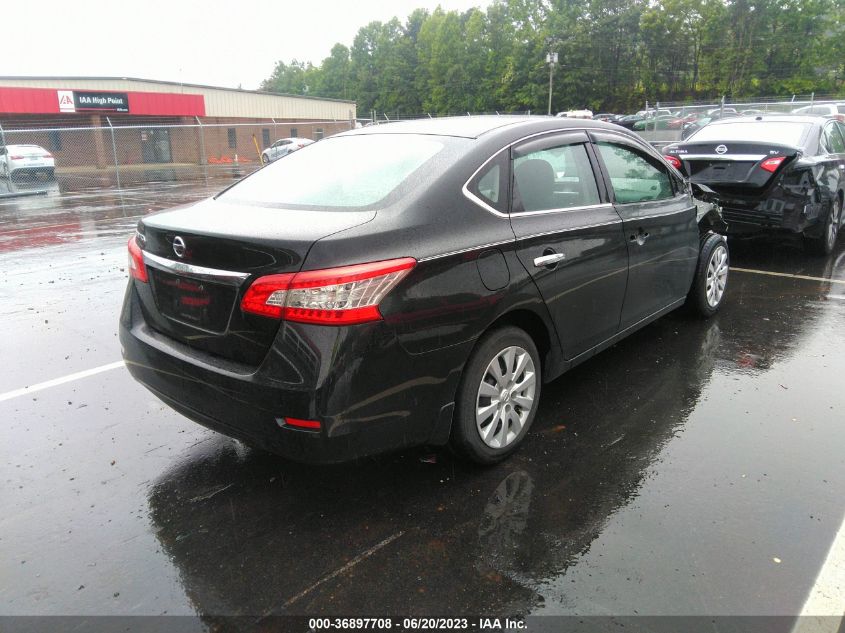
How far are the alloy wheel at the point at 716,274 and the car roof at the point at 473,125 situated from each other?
2.02 m

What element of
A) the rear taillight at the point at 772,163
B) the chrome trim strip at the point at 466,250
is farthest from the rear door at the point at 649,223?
the rear taillight at the point at 772,163

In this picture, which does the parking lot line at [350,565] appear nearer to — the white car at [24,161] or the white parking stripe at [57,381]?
the white parking stripe at [57,381]

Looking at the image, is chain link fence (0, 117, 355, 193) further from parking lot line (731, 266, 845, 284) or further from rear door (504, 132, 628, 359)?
rear door (504, 132, 628, 359)

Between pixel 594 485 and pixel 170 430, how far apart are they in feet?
7.91

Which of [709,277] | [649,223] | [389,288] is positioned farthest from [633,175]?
[389,288]

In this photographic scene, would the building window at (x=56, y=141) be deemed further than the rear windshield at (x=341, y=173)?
Yes

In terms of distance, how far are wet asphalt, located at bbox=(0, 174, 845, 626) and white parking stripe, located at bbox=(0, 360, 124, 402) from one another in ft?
0.23

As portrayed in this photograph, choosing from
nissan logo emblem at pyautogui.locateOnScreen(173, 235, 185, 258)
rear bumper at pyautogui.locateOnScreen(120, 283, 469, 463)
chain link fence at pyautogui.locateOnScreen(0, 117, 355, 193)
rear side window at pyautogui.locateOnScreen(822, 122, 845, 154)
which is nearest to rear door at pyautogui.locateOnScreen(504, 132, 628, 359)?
rear bumper at pyautogui.locateOnScreen(120, 283, 469, 463)

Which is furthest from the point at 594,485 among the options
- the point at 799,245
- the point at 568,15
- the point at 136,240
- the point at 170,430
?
the point at 568,15

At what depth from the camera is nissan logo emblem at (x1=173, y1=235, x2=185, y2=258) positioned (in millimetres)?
2785

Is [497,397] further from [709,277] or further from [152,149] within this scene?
[152,149]

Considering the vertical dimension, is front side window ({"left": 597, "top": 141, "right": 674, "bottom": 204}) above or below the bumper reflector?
above

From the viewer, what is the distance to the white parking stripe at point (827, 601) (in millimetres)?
2223

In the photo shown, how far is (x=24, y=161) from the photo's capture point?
19.9 metres
